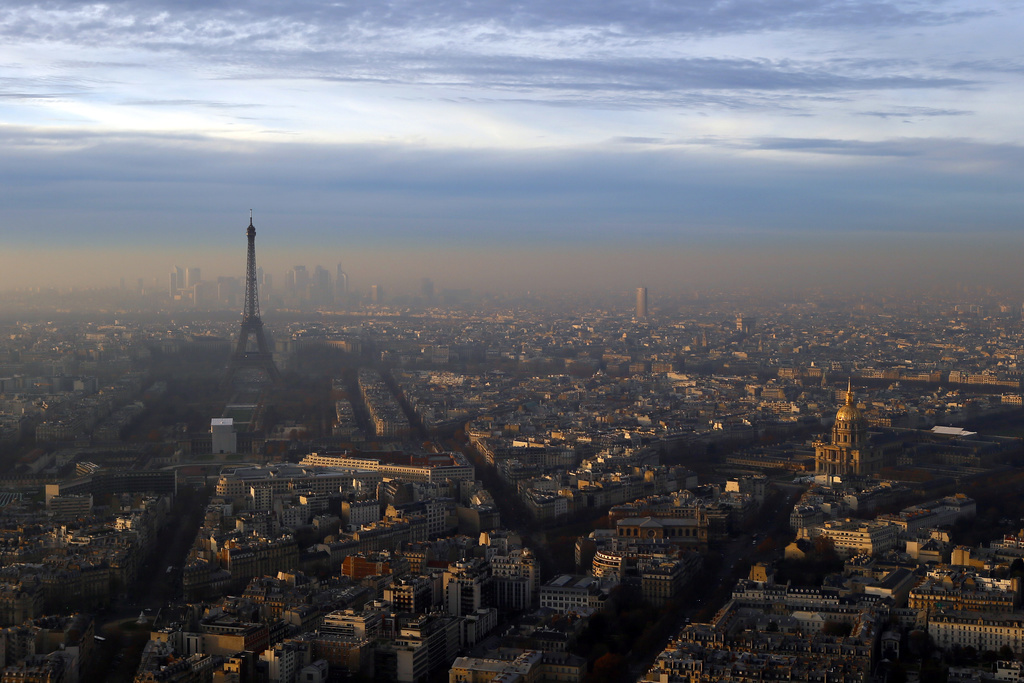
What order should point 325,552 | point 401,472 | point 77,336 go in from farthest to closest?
point 77,336 < point 401,472 < point 325,552

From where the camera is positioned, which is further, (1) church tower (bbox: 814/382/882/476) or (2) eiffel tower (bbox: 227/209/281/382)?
(2) eiffel tower (bbox: 227/209/281/382)

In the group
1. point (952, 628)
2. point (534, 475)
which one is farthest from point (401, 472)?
point (952, 628)

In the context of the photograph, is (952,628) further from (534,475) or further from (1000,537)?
(534,475)

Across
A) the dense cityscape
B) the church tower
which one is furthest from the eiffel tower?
the church tower

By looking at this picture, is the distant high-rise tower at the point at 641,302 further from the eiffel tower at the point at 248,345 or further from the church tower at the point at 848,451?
the church tower at the point at 848,451

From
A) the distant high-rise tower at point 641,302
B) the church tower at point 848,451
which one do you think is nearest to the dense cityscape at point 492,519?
the church tower at point 848,451

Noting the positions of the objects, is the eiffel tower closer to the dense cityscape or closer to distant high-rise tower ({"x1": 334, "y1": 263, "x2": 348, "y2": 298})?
the dense cityscape
